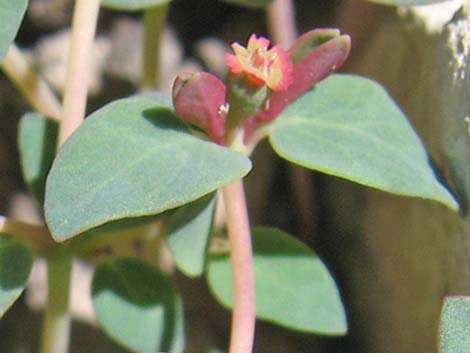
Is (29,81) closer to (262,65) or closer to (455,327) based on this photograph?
(262,65)

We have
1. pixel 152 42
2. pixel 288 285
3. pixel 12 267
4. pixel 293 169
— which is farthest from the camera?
pixel 293 169

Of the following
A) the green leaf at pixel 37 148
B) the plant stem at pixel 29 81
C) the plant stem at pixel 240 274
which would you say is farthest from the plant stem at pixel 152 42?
the plant stem at pixel 240 274

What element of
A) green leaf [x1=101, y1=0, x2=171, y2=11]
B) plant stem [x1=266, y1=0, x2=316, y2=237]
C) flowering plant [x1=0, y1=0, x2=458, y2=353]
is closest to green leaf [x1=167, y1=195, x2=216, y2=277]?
flowering plant [x1=0, y1=0, x2=458, y2=353]

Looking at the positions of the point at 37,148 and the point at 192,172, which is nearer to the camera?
the point at 192,172

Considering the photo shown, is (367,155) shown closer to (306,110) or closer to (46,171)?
(306,110)

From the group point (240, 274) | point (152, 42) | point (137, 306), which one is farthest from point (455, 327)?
point (152, 42)

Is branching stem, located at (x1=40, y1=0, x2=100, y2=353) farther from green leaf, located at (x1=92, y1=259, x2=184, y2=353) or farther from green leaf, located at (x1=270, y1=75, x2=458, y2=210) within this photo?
green leaf, located at (x1=270, y1=75, x2=458, y2=210)

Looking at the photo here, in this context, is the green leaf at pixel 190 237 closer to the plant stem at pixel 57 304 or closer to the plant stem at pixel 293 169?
the plant stem at pixel 57 304
